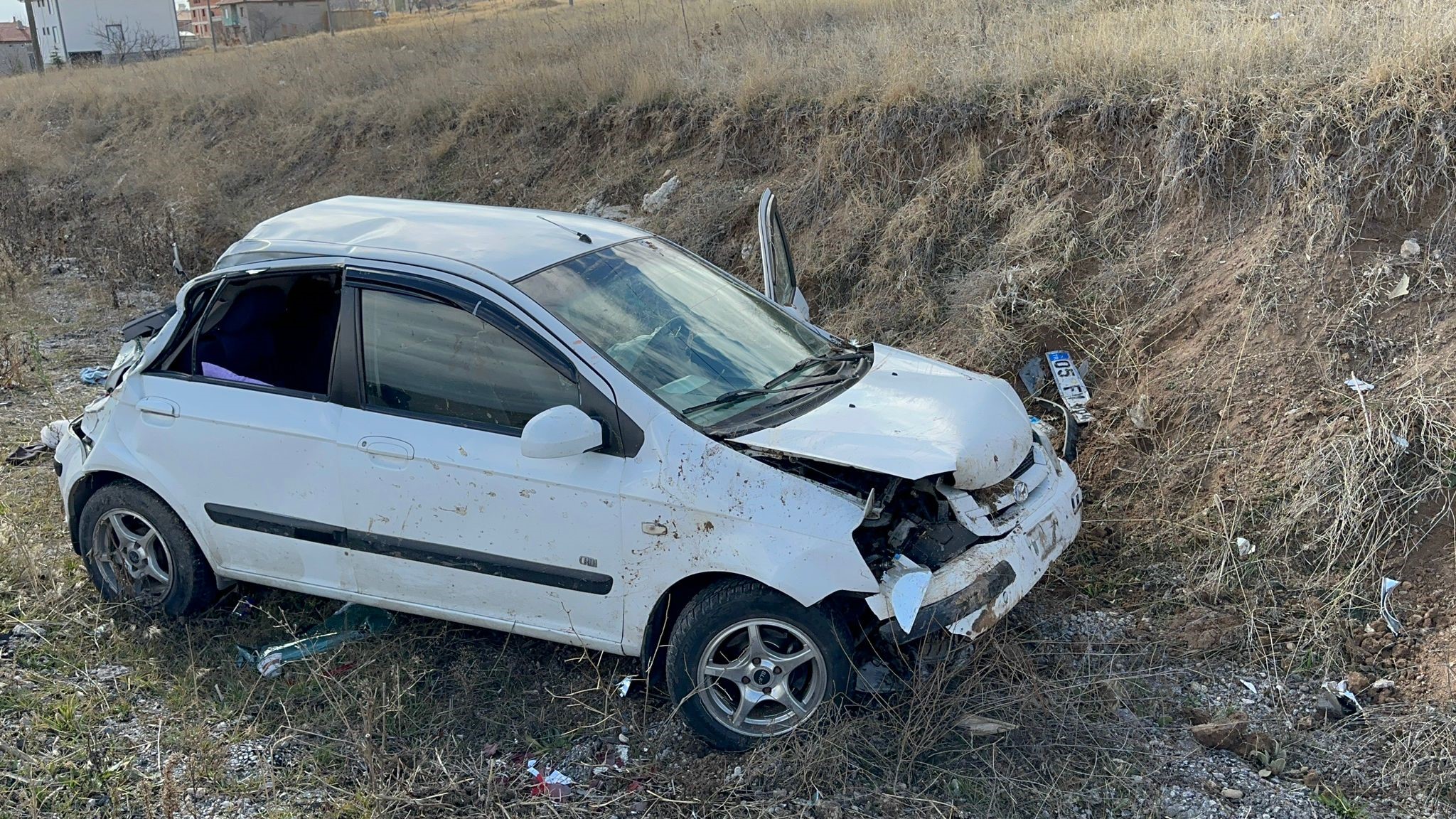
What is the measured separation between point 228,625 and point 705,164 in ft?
20.1

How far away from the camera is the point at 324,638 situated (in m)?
4.38

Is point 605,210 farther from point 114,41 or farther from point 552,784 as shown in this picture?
point 114,41

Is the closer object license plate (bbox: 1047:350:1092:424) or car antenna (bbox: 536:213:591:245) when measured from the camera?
car antenna (bbox: 536:213:591:245)

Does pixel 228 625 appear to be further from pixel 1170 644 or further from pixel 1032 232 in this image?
pixel 1032 232

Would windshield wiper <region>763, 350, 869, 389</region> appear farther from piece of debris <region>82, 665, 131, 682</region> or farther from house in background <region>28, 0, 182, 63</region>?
house in background <region>28, 0, 182, 63</region>

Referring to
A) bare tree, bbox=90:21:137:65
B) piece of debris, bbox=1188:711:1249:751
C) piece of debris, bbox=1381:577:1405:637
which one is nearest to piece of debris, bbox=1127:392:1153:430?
piece of debris, bbox=1381:577:1405:637

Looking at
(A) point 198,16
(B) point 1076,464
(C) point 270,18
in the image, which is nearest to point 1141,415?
(B) point 1076,464

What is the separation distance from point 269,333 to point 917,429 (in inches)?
106

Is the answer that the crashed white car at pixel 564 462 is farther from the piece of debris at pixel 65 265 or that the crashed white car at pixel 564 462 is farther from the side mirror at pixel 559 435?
the piece of debris at pixel 65 265

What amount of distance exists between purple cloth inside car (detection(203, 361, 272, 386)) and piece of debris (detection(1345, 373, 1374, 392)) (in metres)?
4.82

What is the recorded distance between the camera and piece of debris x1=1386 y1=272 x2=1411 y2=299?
17.4 ft

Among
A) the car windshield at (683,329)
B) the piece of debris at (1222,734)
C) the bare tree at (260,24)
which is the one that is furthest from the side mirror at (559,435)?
the bare tree at (260,24)

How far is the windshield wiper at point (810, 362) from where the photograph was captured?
4168 millimetres

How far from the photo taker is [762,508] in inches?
137
